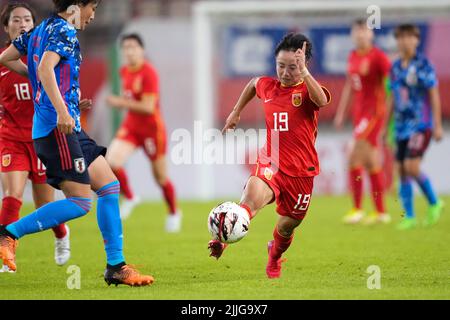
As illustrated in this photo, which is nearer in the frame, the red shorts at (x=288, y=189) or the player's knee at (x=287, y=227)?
the red shorts at (x=288, y=189)

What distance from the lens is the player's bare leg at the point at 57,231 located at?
27.2 ft

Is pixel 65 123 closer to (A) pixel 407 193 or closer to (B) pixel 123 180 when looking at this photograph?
(B) pixel 123 180

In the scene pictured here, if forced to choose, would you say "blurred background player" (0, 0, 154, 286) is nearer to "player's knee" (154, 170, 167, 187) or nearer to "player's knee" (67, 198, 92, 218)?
"player's knee" (67, 198, 92, 218)

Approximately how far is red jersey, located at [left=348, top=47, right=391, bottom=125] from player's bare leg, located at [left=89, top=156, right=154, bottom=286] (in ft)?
20.7

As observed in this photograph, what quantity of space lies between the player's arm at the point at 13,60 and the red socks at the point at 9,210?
4.02 feet

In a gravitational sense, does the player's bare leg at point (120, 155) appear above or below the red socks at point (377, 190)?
above

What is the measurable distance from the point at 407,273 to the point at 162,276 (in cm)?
199

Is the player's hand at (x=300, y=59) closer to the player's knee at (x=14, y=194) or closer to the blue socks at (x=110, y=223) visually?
the blue socks at (x=110, y=223)

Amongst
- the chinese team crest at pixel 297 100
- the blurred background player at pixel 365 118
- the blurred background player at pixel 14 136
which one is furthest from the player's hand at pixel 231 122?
the blurred background player at pixel 365 118

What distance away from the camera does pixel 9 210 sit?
7.93 metres

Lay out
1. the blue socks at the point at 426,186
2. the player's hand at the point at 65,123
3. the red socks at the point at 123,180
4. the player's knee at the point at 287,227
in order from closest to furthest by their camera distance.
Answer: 1. the player's hand at the point at 65,123
2. the player's knee at the point at 287,227
3. the blue socks at the point at 426,186
4. the red socks at the point at 123,180

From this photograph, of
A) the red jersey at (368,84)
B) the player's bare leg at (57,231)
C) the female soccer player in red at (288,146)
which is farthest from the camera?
the red jersey at (368,84)
